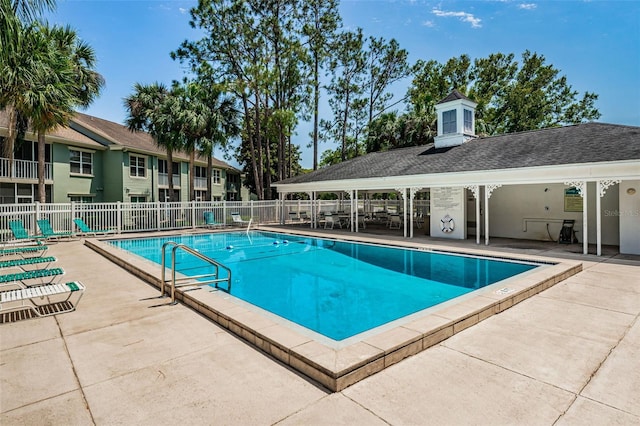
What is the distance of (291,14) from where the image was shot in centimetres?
2725

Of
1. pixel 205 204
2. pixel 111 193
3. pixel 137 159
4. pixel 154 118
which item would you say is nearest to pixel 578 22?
pixel 205 204

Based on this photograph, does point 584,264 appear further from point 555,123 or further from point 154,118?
point 555,123

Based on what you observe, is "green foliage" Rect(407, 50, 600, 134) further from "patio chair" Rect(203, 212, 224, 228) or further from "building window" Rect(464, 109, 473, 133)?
"patio chair" Rect(203, 212, 224, 228)

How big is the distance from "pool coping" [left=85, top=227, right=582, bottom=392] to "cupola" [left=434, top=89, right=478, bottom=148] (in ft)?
38.0

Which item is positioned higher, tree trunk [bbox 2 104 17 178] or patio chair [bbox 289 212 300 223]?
tree trunk [bbox 2 104 17 178]

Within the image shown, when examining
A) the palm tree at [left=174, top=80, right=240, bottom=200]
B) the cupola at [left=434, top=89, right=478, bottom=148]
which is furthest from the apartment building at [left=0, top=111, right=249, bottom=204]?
the cupola at [left=434, top=89, right=478, bottom=148]

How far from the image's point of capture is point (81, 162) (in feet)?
71.8

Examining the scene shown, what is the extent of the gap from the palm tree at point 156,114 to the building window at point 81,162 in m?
3.40

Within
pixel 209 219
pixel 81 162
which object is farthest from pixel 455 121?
pixel 81 162

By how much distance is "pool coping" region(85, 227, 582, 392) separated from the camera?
11.2 feet

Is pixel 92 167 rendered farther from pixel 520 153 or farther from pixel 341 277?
pixel 520 153

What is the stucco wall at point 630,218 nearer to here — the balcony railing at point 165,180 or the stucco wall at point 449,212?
the stucco wall at point 449,212

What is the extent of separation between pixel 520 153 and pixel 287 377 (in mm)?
12486

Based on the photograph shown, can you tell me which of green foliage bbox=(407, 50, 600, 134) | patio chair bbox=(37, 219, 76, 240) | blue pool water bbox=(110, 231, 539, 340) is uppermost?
green foliage bbox=(407, 50, 600, 134)
